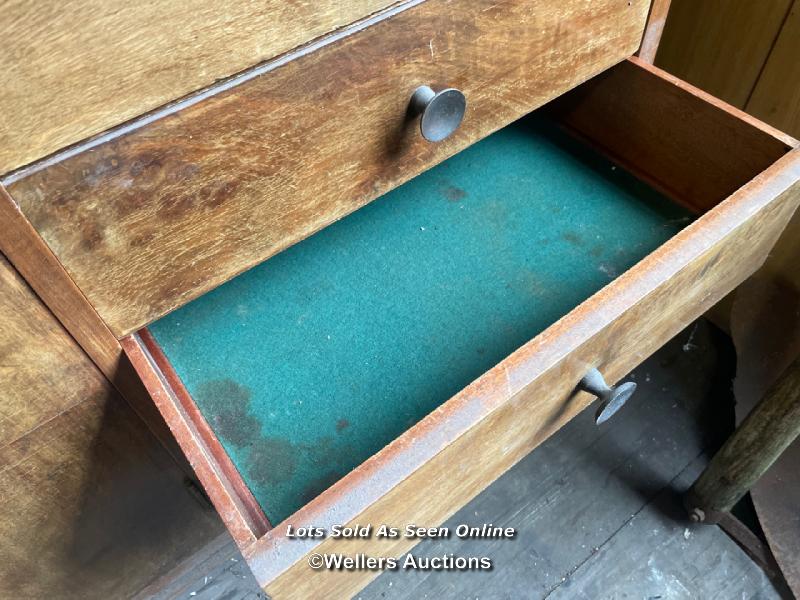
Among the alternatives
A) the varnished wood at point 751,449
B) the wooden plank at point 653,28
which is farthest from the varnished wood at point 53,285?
the varnished wood at point 751,449

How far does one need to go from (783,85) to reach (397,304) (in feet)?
1.71

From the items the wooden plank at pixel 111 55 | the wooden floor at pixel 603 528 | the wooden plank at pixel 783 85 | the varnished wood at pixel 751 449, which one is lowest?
the wooden floor at pixel 603 528

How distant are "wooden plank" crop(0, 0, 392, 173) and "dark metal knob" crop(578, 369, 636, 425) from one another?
311 millimetres

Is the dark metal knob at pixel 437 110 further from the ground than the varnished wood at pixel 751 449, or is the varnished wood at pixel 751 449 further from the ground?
the dark metal knob at pixel 437 110

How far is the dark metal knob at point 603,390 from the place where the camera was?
50 centimetres

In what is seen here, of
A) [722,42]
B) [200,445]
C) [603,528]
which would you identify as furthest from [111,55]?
[603,528]

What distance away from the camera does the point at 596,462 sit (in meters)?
0.99

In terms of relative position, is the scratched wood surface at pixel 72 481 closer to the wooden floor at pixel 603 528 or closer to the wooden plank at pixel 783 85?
the wooden floor at pixel 603 528

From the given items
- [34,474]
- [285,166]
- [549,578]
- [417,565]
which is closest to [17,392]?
[34,474]

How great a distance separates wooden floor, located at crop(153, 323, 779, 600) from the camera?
0.90m

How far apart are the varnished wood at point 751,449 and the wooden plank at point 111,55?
0.61 m

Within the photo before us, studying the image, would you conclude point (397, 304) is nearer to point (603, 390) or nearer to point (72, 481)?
point (603, 390)

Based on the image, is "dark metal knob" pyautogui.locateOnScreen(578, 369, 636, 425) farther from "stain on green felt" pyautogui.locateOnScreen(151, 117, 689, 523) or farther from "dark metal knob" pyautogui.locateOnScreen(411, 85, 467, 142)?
"dark metal knob" pyautogui.locateOnScreen(411, 85, 467, 142)

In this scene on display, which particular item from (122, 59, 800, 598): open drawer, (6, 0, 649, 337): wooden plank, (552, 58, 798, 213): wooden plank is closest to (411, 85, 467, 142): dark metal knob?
(6, 0, 649, 337): wooden plank
